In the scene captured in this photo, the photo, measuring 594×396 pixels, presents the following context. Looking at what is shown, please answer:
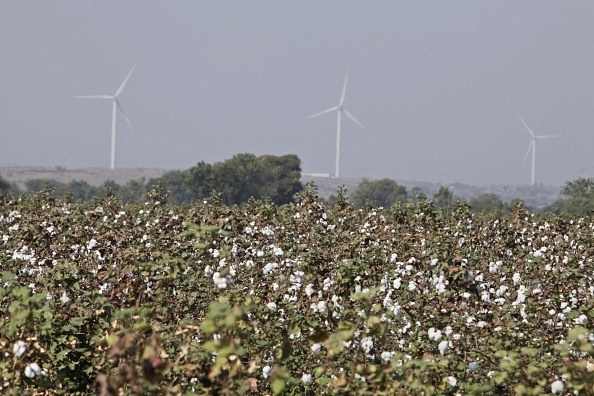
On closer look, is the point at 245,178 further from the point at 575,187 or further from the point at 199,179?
the point at 575,187

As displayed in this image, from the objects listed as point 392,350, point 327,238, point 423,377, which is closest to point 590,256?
point 327,238

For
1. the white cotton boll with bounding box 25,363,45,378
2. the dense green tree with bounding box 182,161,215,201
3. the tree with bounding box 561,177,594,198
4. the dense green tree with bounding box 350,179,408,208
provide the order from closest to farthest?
the white cotton boll with bounding box 25,363,45,378 → the tree with bounding box 561,177,594,198 → the dense green tree with bounding box 182,161,215,201 → the dense green tree with bounding box 350,179,408,208

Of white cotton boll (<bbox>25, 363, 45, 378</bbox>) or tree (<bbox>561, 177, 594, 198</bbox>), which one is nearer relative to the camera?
white cotton boll (<bbox>25, 363, 45, 378</bbox>)

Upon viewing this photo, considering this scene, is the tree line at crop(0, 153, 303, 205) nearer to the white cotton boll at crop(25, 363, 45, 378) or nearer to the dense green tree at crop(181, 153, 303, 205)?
the dense green tree at crop(181, 153, 303, 205)

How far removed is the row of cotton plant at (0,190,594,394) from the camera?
600cm

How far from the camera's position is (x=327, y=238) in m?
15.2

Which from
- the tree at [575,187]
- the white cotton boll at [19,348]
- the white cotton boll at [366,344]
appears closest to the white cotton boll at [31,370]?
the white cotton boll at [19,348]

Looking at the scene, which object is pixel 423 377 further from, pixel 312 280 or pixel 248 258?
pixel 248 258

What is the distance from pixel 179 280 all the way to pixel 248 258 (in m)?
3.56

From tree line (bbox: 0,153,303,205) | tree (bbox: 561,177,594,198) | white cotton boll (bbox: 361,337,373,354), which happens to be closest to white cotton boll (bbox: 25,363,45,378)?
white cotton boll (bbox: 361,337,373,354)

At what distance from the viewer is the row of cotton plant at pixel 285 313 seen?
600cm

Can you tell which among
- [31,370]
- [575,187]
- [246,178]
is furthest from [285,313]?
[246,178]

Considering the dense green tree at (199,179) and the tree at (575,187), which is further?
the dense green tree at (199,179)

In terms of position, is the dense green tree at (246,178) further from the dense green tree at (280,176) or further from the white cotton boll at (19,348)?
the white cotton boll at (19,348)
